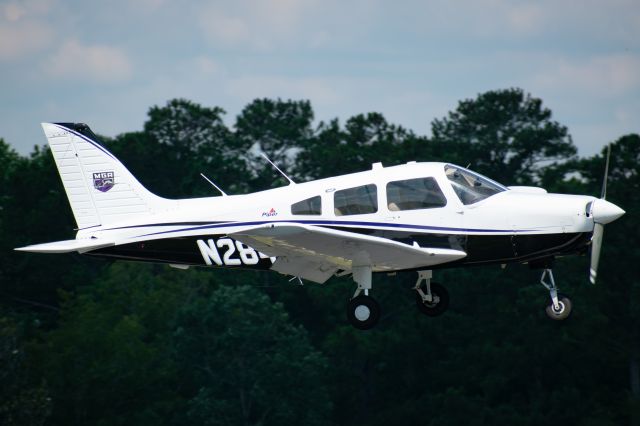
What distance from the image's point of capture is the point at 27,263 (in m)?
64.0

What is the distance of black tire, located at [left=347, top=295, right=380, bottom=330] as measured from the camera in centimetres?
2097

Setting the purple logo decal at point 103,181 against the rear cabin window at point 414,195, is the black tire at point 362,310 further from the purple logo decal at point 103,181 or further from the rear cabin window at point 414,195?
the purple logo decal at point 103,181

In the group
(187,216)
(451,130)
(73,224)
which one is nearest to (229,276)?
(73,224)

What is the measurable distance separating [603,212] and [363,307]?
4.36 meters

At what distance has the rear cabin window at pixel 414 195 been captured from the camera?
20.7 meters

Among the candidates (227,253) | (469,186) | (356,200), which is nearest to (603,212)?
(469,186)

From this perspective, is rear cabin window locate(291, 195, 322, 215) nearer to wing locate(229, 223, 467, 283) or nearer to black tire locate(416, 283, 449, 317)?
wing locate(229, 223, 467, 283)

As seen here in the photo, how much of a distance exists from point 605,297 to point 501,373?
566 centimetres

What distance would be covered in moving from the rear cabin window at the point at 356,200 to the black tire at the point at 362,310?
1513 millimetres

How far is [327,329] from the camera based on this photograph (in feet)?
200

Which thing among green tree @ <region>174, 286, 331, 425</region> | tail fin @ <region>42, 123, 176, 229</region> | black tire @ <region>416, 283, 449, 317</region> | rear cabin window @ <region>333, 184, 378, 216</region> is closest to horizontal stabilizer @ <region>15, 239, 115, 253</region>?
tail fin @ <region>42, 123, 176, 229</region>

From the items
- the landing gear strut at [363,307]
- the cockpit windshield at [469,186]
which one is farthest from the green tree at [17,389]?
the cockpit windshield at [469,186]

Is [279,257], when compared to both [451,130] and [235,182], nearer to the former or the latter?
[235,182]

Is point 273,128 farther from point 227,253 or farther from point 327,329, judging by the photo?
point 227,253
